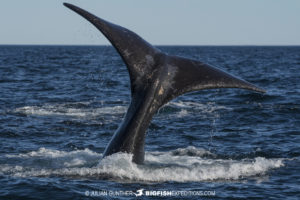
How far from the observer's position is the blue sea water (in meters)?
8.94

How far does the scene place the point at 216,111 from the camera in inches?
763

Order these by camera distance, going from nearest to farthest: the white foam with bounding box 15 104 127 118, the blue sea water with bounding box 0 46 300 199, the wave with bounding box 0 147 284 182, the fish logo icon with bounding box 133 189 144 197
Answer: the fish logo icon with bounding box 133 189 144 197
the blue sea water with bounding box 0 46 300 199
the wave with bounding box 0 147 284 182
the white foam with bounding box 15 104 127 118

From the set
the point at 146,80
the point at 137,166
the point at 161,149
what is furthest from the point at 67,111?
the point at 146,80

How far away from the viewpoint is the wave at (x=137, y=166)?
9328 mm

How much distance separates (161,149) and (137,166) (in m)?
3.39

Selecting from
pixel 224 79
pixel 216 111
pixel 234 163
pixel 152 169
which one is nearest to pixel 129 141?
pixel 152 169

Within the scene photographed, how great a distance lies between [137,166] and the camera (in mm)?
9492

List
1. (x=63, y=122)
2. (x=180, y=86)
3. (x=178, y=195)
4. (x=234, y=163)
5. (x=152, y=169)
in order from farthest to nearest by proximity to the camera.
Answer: (x=63, y=122) < (x=234, y=163) < (x=152, y=169) < (x=180, y=86) < (x=178, y=195)

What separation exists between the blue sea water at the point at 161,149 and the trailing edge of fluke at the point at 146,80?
1.20ft

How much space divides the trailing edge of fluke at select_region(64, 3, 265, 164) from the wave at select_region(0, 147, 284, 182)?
29 cm

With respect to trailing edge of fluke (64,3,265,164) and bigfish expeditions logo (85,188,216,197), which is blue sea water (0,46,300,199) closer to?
bigfish expeditions logo (85,188,216,197)

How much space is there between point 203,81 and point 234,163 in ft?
8.39

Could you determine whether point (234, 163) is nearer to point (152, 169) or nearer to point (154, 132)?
point (152, 169)

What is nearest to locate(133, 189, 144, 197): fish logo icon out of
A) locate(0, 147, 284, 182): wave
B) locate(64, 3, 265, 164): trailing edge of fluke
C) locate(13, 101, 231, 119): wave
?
locate(0, 147, 284, 182): wave
